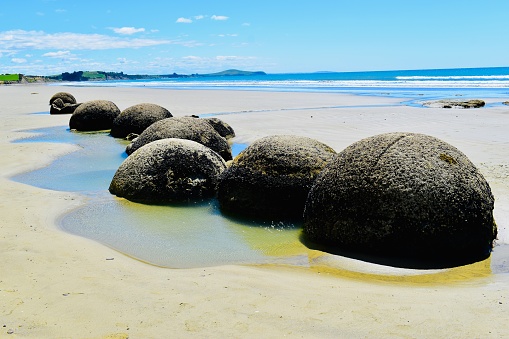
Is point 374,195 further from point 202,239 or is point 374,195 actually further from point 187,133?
point 187,133

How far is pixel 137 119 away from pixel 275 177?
9889 millimetres

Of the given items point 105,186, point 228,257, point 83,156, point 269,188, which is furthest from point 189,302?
point 83,156

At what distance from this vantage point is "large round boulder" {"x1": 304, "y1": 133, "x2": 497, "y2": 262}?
5191 millimetres

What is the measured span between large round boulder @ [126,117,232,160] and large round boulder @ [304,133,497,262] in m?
5.52

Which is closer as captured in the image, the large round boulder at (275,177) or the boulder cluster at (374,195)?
the boulder cluster at (374,195)

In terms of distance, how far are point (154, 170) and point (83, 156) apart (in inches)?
206

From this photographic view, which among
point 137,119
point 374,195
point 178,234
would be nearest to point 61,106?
point 137,119

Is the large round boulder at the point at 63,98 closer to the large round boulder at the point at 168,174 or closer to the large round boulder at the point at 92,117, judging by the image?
the large round boulder at the point at 92,117

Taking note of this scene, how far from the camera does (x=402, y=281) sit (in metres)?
4.79

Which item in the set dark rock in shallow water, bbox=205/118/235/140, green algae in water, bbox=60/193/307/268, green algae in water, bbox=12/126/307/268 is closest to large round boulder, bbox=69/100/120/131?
dark rock in shallow water, bbox=205/118/235/140

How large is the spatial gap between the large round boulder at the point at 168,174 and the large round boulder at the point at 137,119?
7.65 meters

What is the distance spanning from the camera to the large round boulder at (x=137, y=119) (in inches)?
621

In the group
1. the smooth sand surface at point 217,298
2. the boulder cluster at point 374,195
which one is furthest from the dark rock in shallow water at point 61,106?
the boulder cluster at point 374,195

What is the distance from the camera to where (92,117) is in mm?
18625
